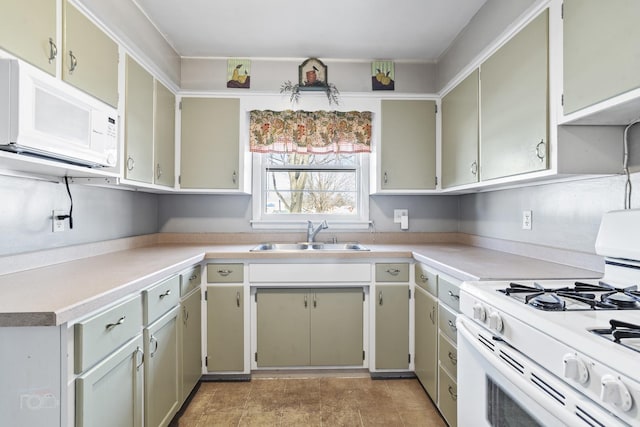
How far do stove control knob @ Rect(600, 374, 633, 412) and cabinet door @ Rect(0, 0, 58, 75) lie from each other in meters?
1.87

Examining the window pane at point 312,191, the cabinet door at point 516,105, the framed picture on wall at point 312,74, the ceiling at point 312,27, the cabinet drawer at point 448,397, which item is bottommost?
the cabinet drawer at point 448,397

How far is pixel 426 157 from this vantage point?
2.69 meters

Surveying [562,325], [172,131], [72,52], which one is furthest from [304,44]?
[562,325]

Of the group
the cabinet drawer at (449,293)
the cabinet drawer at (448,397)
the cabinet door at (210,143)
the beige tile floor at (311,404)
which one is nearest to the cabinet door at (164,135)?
the cabinet door at (210,143)

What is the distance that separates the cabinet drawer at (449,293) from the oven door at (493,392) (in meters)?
0.35

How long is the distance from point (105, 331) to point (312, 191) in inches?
80.8

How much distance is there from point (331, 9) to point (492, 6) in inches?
36.6

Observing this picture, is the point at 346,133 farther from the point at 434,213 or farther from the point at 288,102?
the point at 434,213

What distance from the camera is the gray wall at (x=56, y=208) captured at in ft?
4.79

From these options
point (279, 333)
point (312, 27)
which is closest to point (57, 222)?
point (279, 333)

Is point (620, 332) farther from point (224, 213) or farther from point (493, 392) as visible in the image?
point (224, 213)

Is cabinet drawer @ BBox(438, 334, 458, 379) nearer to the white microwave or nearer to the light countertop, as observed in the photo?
the light countertop

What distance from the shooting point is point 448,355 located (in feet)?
5.95

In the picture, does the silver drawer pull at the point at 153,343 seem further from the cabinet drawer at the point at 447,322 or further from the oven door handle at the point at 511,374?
the cabinet drawer at the point at 447,322
